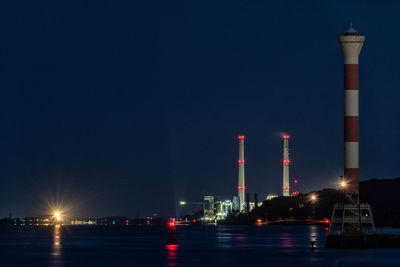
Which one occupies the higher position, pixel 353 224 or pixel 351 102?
pixel 351 102

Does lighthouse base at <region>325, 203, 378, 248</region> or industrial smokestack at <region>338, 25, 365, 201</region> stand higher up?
industrial smokestack at <region>338, 25, 365, 201</region>

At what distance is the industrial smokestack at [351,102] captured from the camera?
8888cm

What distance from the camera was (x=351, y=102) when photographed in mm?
89250

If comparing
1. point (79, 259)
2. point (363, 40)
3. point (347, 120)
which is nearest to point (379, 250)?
point (347, 120)

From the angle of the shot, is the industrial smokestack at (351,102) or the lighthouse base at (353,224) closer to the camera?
the lighthouse base at (353,224)

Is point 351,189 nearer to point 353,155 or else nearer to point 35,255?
point 353,155

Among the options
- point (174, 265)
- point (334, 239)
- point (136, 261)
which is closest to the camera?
point (174, 265)

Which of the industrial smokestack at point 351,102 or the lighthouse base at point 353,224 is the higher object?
the industrial smokestack at point 351,102

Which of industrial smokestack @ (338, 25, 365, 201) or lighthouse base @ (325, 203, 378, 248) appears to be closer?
lighthouse base @ (325, 203, 378, 248)

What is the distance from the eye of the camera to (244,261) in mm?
85438

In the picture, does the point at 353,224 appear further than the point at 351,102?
No

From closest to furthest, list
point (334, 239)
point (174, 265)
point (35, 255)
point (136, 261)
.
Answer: point (174, 265), point (136, 261), point (334, 239), point (35, 255)

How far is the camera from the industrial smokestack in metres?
88.9

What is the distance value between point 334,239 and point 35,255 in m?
32.2
